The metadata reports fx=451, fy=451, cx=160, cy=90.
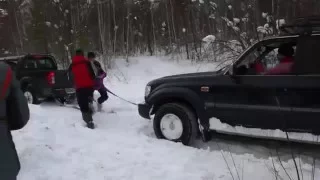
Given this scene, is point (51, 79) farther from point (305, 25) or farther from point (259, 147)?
point (305, 25)

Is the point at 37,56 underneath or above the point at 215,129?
above

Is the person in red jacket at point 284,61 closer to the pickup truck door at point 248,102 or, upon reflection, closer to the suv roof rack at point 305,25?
the pickup truck door at point 248,102

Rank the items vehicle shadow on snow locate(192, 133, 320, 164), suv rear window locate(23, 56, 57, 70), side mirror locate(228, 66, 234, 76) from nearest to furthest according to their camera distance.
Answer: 1. vehicle shadow on snow locate(192, 133, 320, 164)
2. side mirror locate(228, 66, 234, 76)
3. suv rear window locate(23, 56, 57, 70)

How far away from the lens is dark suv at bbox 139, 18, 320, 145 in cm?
593

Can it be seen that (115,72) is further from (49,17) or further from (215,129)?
(215,129)

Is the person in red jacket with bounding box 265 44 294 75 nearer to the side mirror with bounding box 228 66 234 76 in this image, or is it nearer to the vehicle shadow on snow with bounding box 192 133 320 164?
the side mirror with bounding box 228 66 234 76

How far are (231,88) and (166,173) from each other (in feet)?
5.61

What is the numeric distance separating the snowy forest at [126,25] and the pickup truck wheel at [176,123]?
10130 mm

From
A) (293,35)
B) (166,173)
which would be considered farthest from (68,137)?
(293,35)

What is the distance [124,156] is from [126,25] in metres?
18.8

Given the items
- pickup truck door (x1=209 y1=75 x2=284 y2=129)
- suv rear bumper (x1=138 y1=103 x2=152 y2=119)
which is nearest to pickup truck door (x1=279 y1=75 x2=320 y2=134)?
pickup truck door (x1=209 y1=75 x2=284 y2=129)

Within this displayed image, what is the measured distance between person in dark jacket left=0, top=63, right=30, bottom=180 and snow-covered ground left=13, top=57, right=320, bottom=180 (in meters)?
2.50

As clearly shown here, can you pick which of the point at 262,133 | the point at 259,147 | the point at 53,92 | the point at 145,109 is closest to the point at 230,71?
the point at 262,133

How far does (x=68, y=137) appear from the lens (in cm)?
717
